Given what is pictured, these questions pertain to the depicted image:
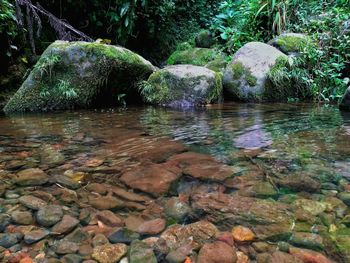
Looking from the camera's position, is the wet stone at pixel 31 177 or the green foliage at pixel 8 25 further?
the green foliage at pixel 8 25

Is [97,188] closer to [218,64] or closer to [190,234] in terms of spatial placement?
[190,234]

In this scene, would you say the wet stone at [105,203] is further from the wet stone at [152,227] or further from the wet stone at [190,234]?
the wet stone at [190,234]

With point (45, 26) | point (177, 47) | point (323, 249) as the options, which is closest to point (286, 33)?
point (177, 47)

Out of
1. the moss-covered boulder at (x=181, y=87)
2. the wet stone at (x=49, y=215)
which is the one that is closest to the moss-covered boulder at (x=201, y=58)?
the moss-covered boulder at (x=181, y=87)

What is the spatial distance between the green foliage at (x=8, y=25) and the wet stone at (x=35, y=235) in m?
4.88

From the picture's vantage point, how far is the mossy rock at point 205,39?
898cm

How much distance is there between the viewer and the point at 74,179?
2148mm

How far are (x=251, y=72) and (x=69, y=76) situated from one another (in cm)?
304

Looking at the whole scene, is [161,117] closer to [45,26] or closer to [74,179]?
[74,179]

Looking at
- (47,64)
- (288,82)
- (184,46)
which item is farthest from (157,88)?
(184,46)

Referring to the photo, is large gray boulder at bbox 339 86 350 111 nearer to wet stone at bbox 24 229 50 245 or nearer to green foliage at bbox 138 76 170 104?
green foliage at bbox 138 76 170 104

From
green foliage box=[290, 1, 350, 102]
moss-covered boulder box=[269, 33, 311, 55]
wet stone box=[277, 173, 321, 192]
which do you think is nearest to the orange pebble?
wet stone box=[277, 173, 321, 192]

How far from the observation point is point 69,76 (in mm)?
5414

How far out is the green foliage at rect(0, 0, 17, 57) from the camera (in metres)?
5.52
